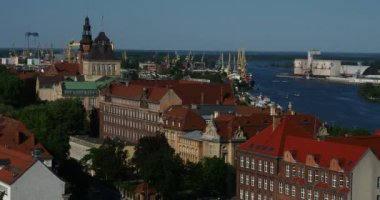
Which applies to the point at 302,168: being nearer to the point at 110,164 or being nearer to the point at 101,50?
the point at 110,164

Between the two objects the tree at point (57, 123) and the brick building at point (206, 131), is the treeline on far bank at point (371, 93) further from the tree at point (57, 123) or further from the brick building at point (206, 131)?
the brick building at point (206, 131)

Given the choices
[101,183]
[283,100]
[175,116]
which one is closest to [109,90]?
[175,116]

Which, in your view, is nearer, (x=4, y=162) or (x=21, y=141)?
(x=4, y=162)

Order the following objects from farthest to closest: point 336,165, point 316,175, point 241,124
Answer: point 241,124, point 316,175, point 336,165

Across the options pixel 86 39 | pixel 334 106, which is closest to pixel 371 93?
pixel 334 106

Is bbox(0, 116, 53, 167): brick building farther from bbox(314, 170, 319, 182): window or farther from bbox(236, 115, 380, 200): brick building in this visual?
bbox(314, 170, 319, 182): window

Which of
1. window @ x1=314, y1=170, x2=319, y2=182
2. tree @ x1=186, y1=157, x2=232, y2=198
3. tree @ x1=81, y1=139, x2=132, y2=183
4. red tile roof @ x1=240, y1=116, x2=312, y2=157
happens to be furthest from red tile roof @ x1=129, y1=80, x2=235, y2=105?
window @ x1=314, y1=170, x2=319, y2=182

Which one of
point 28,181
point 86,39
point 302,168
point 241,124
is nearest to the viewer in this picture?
point 28,181

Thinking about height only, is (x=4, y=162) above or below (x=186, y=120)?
above

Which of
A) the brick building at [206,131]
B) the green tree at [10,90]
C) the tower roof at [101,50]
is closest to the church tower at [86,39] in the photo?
the tower roof at [101,50]
